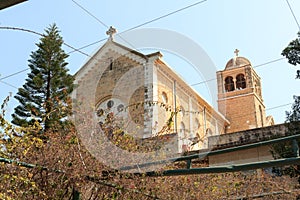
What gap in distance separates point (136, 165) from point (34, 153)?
131 cm

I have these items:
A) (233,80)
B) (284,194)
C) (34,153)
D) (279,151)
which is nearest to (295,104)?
(279,151)

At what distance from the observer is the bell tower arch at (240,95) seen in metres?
31.0

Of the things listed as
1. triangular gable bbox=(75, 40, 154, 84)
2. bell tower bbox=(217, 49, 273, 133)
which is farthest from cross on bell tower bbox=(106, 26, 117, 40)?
bell tower bbox=(217, 49, 273, 133)

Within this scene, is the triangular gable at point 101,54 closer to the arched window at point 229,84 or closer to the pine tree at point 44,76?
the pine tree at point 44,76

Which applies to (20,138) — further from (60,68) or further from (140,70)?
(140,70)

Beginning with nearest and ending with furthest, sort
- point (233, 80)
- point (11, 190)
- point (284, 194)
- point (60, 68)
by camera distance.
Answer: point (11, 190) < point (284, 194) < point (60, 68) < point (233, 80)

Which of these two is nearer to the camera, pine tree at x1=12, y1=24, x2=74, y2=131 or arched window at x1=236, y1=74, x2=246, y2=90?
pine tree at x1=12, y1=24, x2=74, y2=131

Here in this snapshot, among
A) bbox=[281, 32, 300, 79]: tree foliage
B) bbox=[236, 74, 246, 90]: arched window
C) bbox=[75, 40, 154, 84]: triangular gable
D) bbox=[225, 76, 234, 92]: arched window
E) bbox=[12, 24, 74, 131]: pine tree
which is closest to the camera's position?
bbox=[281, 32, 300, 79]: tree foliage

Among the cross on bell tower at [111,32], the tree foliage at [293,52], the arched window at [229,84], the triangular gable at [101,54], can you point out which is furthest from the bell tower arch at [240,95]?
the tree foliage at [293,52]

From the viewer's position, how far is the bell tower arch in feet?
102

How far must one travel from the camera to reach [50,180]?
464 cm

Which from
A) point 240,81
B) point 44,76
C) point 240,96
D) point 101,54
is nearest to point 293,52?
point 44,76

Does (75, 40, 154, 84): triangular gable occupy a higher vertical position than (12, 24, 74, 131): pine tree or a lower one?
higher

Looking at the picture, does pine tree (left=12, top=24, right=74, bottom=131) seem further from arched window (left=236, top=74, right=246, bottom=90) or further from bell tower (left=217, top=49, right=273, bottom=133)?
arched window (left=236, top=74, right=246, bottom=90)
